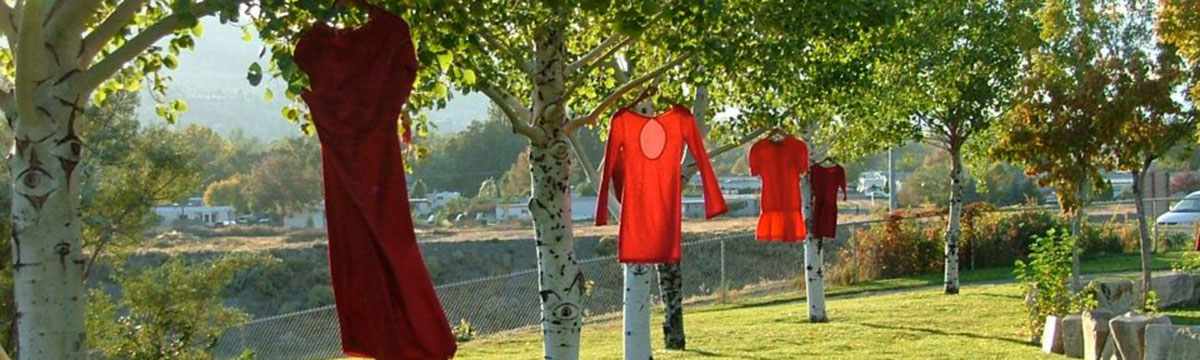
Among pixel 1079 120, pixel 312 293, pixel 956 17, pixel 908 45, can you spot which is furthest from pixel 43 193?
pixel 312 293

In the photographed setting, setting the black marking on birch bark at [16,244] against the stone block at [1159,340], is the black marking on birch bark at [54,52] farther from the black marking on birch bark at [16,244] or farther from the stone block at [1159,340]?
the stone block at [1159,340]

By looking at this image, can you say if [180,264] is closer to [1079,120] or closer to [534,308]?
[1079,120]

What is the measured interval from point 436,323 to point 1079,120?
1157 centimetres

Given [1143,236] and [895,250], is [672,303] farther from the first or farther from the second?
[895,250]

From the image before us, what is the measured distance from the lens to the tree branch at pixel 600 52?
796 cm

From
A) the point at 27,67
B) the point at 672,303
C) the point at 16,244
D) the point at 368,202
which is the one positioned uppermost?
the point at 27,67

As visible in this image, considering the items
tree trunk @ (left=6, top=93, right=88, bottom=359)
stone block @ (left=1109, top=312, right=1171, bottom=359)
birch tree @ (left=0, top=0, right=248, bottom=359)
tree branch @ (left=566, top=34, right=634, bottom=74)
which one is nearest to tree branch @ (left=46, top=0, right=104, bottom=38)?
birch tree @ (left=0, top=0, right=248, bottom=359)

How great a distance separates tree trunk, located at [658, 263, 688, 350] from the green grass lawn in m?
0.17

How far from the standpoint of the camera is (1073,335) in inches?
437

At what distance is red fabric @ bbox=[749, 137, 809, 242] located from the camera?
11164mm

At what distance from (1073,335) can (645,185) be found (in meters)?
4.96

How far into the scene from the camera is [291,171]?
72188mm

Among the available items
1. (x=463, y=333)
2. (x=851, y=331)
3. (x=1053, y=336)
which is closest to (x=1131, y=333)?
(x=1053, y=336)

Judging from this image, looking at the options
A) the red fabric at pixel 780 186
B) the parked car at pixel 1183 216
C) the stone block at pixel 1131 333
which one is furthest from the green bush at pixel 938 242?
the stone block at pixel 1131 333
